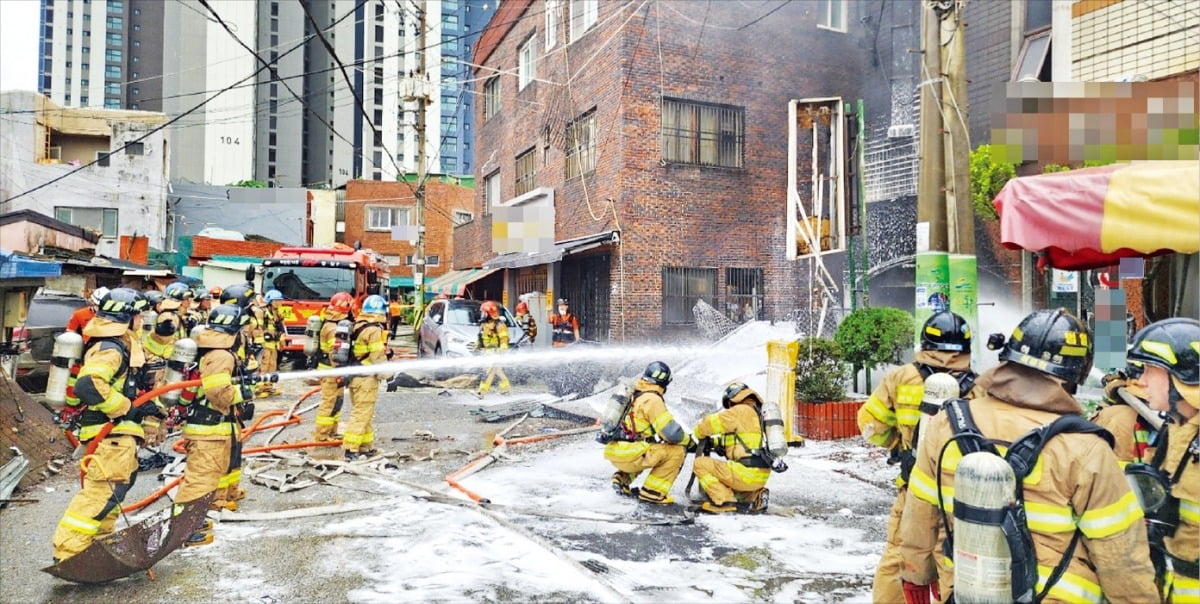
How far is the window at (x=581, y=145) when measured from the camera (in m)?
14.8

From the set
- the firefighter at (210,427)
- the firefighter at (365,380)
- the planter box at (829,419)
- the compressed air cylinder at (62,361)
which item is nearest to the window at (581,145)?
the firefighter at (365,380)

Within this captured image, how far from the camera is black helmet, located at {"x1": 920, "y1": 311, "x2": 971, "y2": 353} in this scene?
4430mm

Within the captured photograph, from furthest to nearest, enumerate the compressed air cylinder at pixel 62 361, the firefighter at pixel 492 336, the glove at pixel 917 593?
the firefighter at pixel 492 336
the compressed air cylinder at pixel 62 361
the glove at pixel 917 593

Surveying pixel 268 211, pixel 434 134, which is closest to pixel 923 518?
pixel 434 134

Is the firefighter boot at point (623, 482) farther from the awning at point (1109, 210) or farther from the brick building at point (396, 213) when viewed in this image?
the brick building at point (396, 213)

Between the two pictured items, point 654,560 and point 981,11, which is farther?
point 981,11

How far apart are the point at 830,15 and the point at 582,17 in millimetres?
5113

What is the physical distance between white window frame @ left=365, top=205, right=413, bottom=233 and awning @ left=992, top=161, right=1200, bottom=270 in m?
22.5

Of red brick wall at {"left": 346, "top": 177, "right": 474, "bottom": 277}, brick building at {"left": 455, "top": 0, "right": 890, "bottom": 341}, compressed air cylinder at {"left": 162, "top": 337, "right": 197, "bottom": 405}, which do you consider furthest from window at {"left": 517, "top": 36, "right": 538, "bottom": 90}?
compressed air cylinder at {"left": 162, "top": 337, "right": 197, "bottom": 405}

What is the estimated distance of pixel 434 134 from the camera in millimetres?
18500

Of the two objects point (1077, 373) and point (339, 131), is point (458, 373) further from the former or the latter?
point (1077, 373)

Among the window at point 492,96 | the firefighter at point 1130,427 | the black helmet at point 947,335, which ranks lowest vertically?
the firefighter at point 1130,427

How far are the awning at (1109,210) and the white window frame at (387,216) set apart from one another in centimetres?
2251

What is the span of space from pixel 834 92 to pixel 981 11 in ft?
10.5
